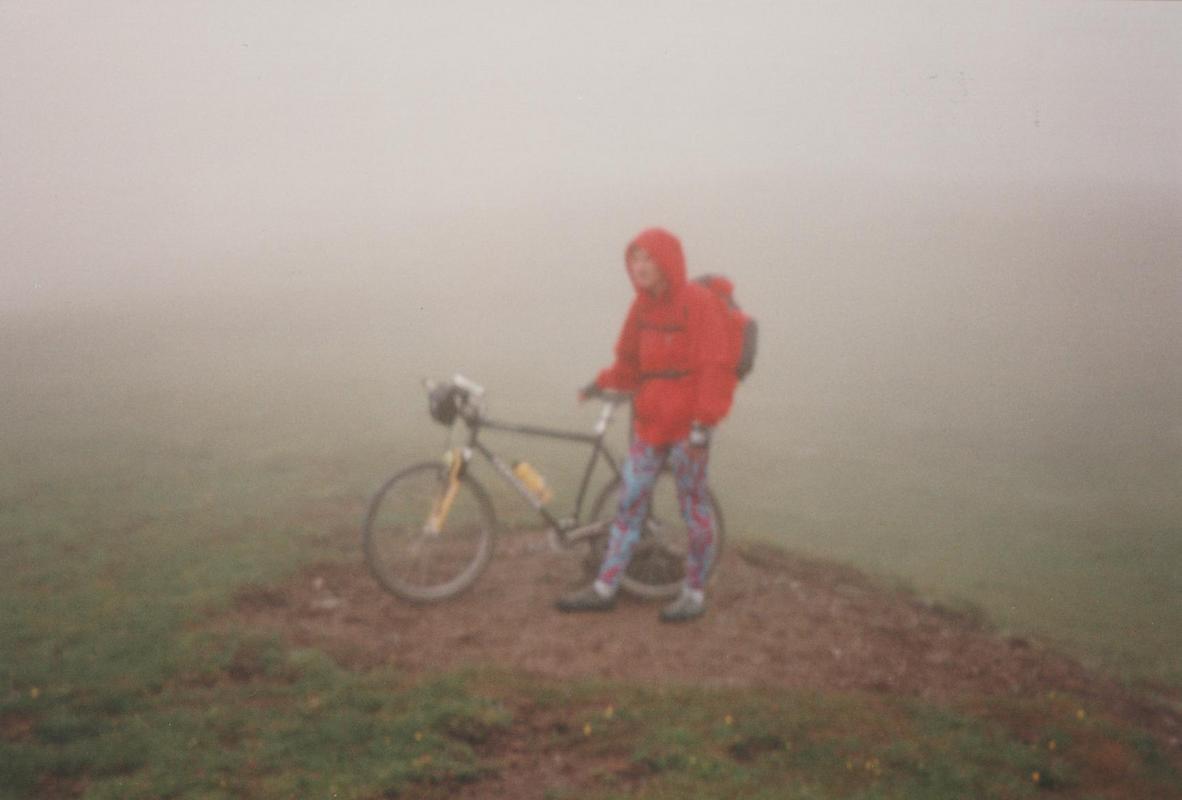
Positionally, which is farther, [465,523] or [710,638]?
[465,523]

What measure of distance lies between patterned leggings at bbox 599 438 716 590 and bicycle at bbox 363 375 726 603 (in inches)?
9.6

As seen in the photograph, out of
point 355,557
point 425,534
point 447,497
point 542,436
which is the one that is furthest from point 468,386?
point 355,557

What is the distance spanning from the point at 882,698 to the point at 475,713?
201cm

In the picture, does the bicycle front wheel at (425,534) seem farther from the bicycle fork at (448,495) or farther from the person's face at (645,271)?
the person's face at (645,271)

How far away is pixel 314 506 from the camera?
7.20 m

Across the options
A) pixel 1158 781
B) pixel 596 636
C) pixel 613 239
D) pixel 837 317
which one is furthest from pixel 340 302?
pixel 1158 781

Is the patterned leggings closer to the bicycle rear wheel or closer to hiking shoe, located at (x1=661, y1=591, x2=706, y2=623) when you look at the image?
hiking shoe, located at (x1=661, y1=591, x2=706, y2=623)

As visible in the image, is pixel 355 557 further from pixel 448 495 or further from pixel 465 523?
pixel 448 495

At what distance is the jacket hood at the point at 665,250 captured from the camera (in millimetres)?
4777

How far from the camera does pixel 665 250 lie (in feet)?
15.7

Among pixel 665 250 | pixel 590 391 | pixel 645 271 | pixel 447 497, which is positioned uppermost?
pixel 665 250

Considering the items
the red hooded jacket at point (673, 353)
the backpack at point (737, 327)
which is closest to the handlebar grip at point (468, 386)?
the red hooded jacket at point (673, 353)

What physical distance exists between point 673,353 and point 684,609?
1.51m

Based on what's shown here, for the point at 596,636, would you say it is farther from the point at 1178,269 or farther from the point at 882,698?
the point at 1178,269
